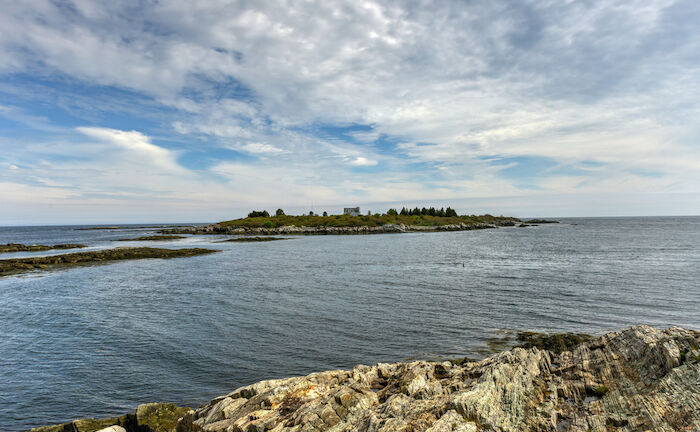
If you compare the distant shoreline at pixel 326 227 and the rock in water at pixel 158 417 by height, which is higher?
the distant shoreline at pixel 326 227

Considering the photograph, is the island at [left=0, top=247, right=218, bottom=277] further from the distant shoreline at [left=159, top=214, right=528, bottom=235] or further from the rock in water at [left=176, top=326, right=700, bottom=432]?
the distant shoreline at [left=159, top=214, right=528, bottom=235]

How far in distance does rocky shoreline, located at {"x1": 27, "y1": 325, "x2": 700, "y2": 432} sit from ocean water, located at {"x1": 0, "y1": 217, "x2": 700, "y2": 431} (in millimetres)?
4056

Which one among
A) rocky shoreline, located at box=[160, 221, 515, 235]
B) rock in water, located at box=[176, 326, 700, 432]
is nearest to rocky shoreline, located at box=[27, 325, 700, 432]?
rock in water, located at box=[176, 326, 700, 432]

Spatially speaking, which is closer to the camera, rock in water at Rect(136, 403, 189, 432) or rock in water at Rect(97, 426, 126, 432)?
rock in water at Rect(97, 426, 126, 432)

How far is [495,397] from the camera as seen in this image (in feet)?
35.4

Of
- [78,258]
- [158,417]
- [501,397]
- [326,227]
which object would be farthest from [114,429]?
[326,227]

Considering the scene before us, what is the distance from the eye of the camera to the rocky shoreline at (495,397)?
994 cm

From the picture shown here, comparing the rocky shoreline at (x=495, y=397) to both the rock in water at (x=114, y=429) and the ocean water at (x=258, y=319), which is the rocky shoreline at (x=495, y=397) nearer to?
the rock in water at (x=114, y=429)

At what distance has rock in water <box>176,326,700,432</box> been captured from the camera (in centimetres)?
993

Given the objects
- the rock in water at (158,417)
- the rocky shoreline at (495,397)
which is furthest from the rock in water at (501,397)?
the rock in water at (158,417)

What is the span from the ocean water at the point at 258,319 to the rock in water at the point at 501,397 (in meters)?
4.39

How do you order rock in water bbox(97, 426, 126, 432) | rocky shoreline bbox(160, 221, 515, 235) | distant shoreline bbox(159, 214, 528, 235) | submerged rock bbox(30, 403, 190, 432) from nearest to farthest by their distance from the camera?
1. rock in water bbox(97, 426, 126, 432)
2. submerged rock bbox(30, 403, 190, 432)
3. rocky shoreline bbox(160, 221, 515, 235)
4. distant shoreline bbox(159, 214, 528, 235)

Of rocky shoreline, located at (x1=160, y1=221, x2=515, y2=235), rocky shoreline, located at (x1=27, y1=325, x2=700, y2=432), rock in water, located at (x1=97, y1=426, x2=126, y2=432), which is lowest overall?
rock in water, located at (x1=97, y1=426, x2=126, y2=432)

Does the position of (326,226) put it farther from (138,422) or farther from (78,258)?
(138,422)
